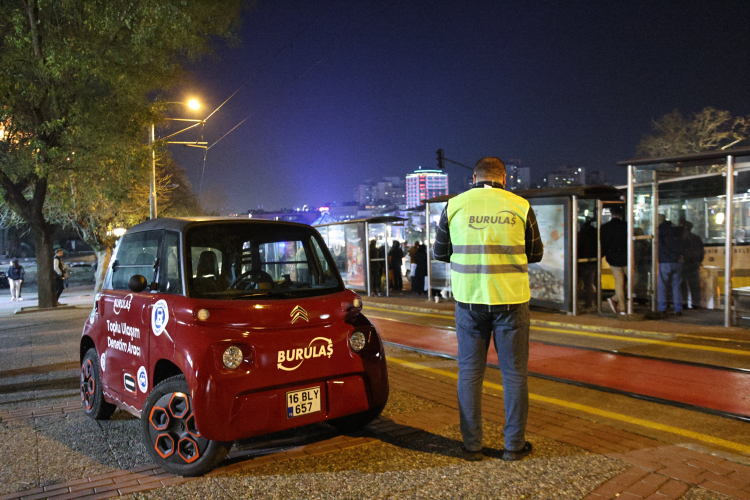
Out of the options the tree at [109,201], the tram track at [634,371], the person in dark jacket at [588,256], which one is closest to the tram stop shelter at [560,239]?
the person in dark jacket at [588,256]

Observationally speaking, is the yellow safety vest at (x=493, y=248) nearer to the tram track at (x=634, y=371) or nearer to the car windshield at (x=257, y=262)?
the car windshield at (x=257, y=262)

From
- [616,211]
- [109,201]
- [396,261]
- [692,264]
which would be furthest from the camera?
[109,201]

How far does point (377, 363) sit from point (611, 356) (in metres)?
4.66

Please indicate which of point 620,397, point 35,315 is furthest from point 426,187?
point 620,397

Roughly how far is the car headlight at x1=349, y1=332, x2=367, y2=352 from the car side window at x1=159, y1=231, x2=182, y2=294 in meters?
1.27

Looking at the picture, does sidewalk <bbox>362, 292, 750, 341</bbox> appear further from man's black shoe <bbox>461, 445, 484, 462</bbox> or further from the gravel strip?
man's black shoe <bbox>461, 445, 484, 462</bbox>

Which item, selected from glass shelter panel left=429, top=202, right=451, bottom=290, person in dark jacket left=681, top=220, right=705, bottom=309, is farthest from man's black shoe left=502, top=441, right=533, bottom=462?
glass shelter panel left=429, top=202, right=451, bottom=290

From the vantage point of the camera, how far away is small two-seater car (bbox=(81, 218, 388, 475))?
3.51 meters

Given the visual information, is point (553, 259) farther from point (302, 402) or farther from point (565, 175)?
point (565, 175)

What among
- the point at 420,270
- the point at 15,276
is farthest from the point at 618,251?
the point at 15,276

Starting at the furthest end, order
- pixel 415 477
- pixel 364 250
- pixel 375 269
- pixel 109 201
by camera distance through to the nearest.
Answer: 1. pixel 109 201
2. pixel 375 269
3. pixel 364 250
4. pixel 415 477

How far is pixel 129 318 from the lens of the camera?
434 cm

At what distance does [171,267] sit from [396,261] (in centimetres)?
1511

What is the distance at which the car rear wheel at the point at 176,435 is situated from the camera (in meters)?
3.56
